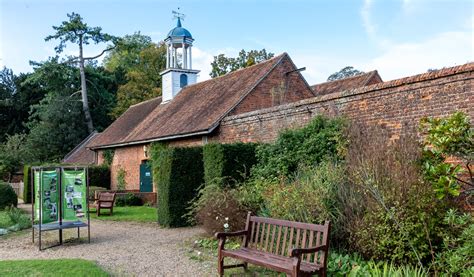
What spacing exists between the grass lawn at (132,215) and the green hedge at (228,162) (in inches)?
133

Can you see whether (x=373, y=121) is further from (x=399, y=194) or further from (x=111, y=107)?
(x=111, y=107)

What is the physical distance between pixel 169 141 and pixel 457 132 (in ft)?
42.4

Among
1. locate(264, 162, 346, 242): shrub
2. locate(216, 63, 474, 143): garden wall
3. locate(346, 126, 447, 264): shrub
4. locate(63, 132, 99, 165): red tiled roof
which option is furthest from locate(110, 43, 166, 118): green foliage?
locate(346, 126, 447, 264): shrub

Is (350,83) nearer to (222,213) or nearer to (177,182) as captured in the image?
(177,182)

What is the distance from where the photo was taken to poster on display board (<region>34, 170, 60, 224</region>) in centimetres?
960

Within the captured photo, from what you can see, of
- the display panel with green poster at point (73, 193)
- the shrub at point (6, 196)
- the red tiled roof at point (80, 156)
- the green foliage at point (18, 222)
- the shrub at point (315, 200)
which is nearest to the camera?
the shrub at point (315, 200)

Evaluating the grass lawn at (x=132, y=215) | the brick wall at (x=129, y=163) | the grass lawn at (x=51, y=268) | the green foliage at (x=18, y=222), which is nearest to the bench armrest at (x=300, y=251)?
the grass lawn at (x=51, y=268)

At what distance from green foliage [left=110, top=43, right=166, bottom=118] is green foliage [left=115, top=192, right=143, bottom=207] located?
22.6 metres

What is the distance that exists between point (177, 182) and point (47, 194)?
3.73 m

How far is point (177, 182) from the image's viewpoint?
12.4 meters

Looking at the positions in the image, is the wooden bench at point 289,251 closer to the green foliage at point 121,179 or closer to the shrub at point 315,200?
the shrub at point 315,200

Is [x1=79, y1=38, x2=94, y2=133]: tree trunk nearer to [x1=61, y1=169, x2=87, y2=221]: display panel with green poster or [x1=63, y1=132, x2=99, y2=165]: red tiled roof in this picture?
[x1=63, y1=132, x2=99, y2=165]: red tiled roof

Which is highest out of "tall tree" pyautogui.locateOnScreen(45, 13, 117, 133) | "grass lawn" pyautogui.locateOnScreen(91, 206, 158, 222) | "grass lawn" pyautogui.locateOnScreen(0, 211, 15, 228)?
"tall tree" pyautogui.locateOnScreen(45, 13, 117, 133)

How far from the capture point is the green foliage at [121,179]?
22.4 metres
